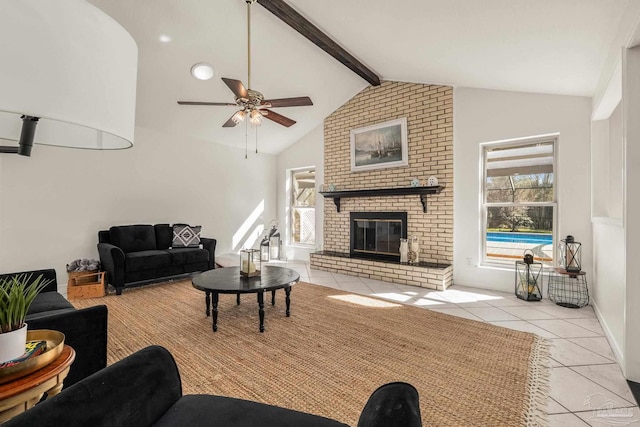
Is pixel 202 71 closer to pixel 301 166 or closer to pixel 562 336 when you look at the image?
pixel 301 166

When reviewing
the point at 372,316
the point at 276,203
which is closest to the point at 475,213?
the point at 372,316

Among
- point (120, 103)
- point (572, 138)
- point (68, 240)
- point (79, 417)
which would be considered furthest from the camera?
point (68, 240)

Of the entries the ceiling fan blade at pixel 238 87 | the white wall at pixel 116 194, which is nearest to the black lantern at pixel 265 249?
the white wall at pixel 116 194

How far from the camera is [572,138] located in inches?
135

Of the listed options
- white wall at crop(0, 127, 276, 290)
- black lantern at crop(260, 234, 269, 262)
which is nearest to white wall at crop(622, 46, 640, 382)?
black lantern at crop(260, 234, 269, 262)

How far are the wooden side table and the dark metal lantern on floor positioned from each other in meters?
4.22

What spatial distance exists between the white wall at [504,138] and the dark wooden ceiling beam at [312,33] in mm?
1529

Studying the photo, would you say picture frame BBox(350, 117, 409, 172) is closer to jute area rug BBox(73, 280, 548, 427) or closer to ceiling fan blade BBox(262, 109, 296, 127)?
ceiling fan blade BBox(262, 109, 296, 127)

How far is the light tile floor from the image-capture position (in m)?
1.65

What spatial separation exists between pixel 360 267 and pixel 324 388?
3.09 m

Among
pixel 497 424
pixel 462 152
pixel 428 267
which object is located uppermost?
pixel 462 152

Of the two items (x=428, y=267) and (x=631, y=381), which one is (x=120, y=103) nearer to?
(x=631, y=381)

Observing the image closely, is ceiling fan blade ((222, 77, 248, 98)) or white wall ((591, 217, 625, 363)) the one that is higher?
ceiling fan blade ((222, 77, 248, 98))

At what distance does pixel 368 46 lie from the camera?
3611mm
